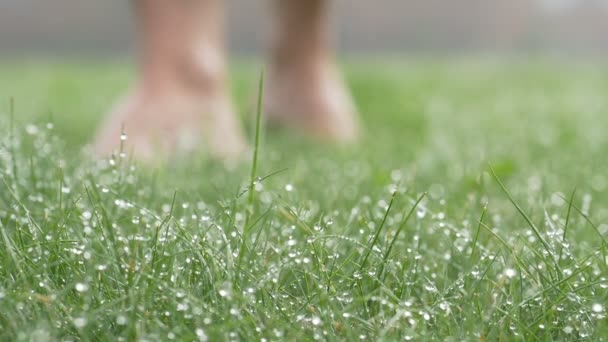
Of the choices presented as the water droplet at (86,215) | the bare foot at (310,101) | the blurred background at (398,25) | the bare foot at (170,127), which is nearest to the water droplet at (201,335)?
the water droplet at (86,215)

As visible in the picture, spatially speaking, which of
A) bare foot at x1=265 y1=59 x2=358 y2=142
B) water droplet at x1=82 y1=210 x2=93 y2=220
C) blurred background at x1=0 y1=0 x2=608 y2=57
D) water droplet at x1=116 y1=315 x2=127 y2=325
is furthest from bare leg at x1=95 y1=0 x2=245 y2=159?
blurred background at x1=0 y1=0 x2=608 y2=57

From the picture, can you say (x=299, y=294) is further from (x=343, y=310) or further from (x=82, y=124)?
(x=82, y=124)

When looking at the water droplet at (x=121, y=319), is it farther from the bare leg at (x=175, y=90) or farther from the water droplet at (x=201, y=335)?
the bare leg at (x=175, y=90)

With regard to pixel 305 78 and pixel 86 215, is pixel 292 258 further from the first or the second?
pixel 305 78

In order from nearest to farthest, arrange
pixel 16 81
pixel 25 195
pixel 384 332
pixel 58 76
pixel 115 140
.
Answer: pixel 384 332 → pixel 25 195 → pixel 115 140 → pixel 16 81 → pixel 58 76

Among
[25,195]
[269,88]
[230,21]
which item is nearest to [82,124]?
[269,88]

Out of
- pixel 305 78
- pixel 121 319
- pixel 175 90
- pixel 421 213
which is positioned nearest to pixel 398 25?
pixel 305 78

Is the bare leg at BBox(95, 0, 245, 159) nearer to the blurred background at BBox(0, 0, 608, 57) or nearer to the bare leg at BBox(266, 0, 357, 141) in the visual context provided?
the bare leg at BBox(266, 0, 357, 141)
